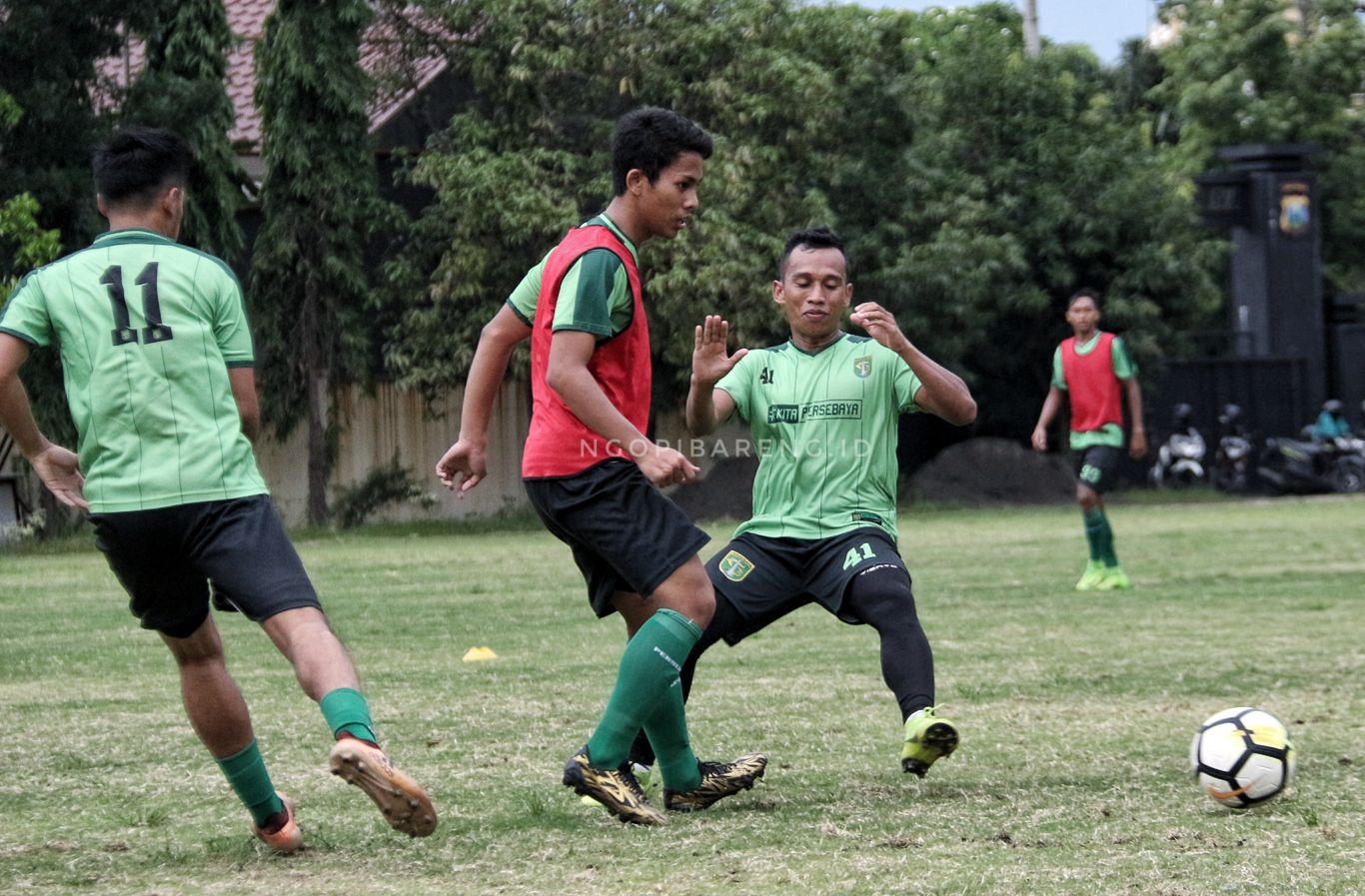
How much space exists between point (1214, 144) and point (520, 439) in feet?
59.9

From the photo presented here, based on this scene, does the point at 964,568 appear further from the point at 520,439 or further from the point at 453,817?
the point at 520,439

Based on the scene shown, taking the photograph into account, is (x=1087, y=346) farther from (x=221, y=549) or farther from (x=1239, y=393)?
(x=1239, y=393)

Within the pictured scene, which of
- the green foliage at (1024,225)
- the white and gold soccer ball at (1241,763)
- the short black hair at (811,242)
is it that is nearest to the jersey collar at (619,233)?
the short black hair at (811,242)

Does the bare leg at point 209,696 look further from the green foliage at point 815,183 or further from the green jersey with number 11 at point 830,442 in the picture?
the green foliage at point 815,183

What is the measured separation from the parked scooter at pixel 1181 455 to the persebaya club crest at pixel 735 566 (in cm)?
2501

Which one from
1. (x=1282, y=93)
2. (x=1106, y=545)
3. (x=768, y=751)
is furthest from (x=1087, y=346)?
(x=1282, y=93)

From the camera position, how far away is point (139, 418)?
15.8 feet

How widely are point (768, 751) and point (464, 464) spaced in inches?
68.7

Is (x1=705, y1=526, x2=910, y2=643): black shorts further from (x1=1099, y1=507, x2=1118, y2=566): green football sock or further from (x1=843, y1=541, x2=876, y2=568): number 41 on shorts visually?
(x1=1099, y1=507, x2=1118, y2=566): green football sock

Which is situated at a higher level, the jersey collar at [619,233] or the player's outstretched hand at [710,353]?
the jersey collar at [619,233]

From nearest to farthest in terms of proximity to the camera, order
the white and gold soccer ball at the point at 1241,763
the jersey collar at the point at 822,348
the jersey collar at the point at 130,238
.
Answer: the jersey collar at the point at 130,238
the white and gold soccer ball at the point at 1241,763
the jersey collar at the point at 822,348

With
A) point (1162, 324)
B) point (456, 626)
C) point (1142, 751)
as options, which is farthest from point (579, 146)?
point (1142, 751)

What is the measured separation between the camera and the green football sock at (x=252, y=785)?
203 inches

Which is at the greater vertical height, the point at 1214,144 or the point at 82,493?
the point at 1214,144
